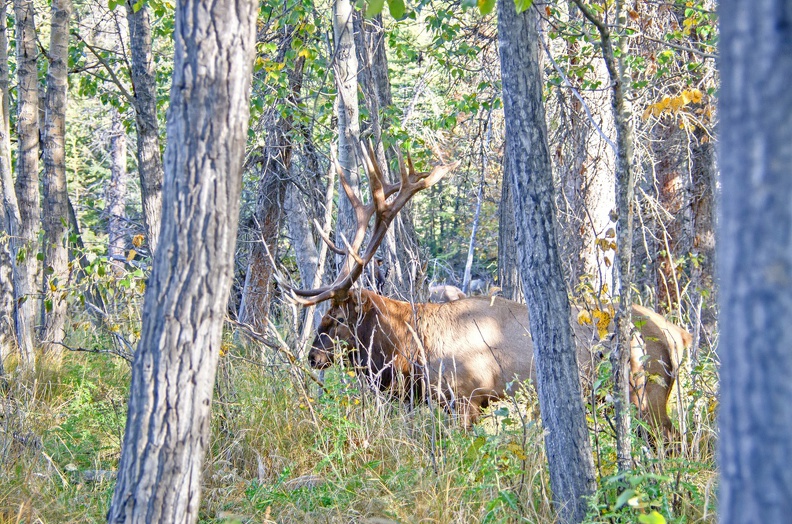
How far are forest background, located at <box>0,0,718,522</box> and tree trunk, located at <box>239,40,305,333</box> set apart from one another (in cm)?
3

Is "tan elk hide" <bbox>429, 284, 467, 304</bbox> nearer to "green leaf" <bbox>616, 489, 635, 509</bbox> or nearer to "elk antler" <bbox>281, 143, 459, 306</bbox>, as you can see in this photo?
"elk antler" <bbox>281, 143, 459, 306</bbox>

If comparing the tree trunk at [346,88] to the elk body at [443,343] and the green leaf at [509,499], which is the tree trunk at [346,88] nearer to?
the elk body at [443,343]

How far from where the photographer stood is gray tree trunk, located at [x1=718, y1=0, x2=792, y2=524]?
117 cm

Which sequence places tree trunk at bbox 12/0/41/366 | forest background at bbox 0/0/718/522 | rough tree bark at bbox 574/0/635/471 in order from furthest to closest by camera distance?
tree trunk at bbox 12/0/41/366 → forest background at bbox 0/0/718/522 → rough tree bark at bbox 574/0/635/471

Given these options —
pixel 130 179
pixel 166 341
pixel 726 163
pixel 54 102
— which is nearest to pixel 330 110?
pixel 54 102

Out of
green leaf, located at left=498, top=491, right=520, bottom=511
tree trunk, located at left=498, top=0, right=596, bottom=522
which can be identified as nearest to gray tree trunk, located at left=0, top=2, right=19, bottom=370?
green leaf, located at left=498, top=491, right=520, bottom=511

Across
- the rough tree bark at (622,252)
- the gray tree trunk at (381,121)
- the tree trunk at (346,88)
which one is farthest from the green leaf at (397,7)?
the gray tree trunk at (381,121)

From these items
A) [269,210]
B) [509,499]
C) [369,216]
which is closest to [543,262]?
[509,499]

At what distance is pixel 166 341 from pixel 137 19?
6304 millimetres

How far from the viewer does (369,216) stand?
6.89 m

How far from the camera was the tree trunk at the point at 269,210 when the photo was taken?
9163 millimetres

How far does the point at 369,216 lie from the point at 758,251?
227 inches

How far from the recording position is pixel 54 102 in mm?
8109

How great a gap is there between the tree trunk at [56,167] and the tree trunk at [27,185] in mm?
245
